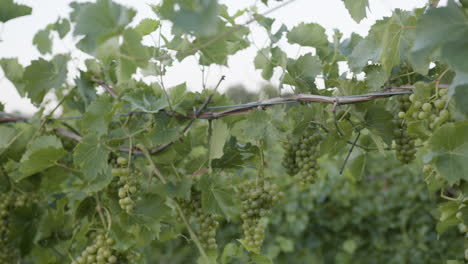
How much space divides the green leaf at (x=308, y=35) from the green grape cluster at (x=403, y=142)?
0.44 m

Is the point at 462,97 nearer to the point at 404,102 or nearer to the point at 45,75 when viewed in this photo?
the point at 404,102

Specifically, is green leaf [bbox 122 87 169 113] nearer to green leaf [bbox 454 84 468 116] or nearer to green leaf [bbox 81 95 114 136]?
green leaf [bbox 81 95 114 136]

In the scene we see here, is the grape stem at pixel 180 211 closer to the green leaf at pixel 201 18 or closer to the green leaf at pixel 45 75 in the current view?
the green leaf at pixel 45 75

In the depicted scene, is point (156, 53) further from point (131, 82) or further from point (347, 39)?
point (347, 39)

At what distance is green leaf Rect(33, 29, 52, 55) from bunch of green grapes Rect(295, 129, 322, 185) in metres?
1.34

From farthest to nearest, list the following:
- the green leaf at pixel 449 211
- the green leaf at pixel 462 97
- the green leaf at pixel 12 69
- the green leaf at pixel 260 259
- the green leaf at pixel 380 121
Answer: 1. the green leaf at pixel 12 69
2. the green leaf at pixel 260 259
3. the green leaf at pixel 449 211
4. the green leaf at pixel 380 121
5. the green leaf at pixel 462 97

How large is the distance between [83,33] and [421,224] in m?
3.34

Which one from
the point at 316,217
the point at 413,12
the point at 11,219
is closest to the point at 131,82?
the point at 11,219

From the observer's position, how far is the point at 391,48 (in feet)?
3.74

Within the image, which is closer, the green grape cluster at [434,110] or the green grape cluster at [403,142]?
the green grape cluster at [434,110]

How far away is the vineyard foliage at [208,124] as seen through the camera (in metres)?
0.97

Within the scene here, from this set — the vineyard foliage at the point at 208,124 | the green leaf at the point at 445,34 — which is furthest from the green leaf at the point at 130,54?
the green leaf at the point at 445,34

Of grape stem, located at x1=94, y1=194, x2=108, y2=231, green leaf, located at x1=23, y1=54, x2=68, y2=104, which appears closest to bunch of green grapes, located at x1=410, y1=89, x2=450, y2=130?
grape stem, located at x1=94, y1=194, x2=108, y2=231

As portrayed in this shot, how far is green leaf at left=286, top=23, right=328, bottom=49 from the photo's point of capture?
1.57 m
